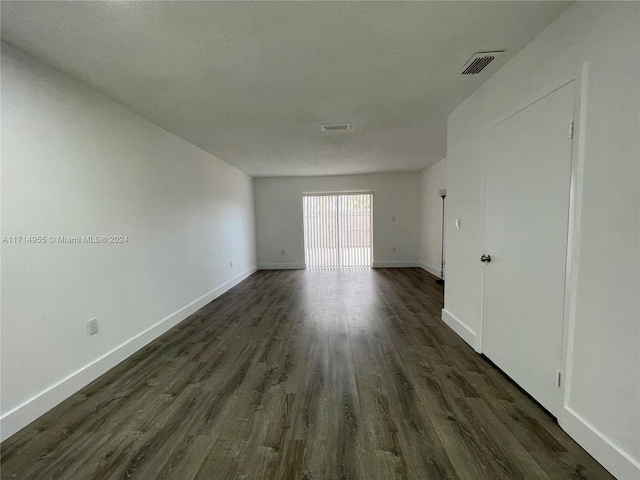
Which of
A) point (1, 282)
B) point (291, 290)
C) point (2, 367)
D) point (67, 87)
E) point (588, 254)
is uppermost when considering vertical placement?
point (67, 87)

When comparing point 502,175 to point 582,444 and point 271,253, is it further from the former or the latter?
point 271,253

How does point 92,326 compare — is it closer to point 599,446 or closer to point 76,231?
point 76,231

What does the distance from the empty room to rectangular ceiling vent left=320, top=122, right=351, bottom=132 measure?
0.05 meters

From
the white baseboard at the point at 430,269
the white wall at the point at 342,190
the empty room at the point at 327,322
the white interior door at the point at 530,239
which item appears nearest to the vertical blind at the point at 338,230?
the white wall at the point at 342,190

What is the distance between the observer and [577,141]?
139cm

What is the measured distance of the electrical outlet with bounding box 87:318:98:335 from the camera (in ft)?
6.80

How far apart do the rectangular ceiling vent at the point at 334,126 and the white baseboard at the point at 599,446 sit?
298 cm

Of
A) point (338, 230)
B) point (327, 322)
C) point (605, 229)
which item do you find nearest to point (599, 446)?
point (605, 229)

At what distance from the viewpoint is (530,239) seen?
5.67 ft

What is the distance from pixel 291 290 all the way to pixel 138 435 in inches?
128

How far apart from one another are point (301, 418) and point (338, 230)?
5.48 meters

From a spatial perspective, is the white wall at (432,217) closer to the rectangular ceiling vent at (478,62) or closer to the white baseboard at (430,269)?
the white baseboard at (430,269)

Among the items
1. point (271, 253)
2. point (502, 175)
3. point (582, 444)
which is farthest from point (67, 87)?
point (271, 253)

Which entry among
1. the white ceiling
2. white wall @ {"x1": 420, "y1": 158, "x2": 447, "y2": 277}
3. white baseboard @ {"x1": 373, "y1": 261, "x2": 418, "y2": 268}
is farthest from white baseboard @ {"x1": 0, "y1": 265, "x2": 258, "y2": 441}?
white wall @ {"x1": 420, "y1": 158, "x2": 447, "y2": 277}
